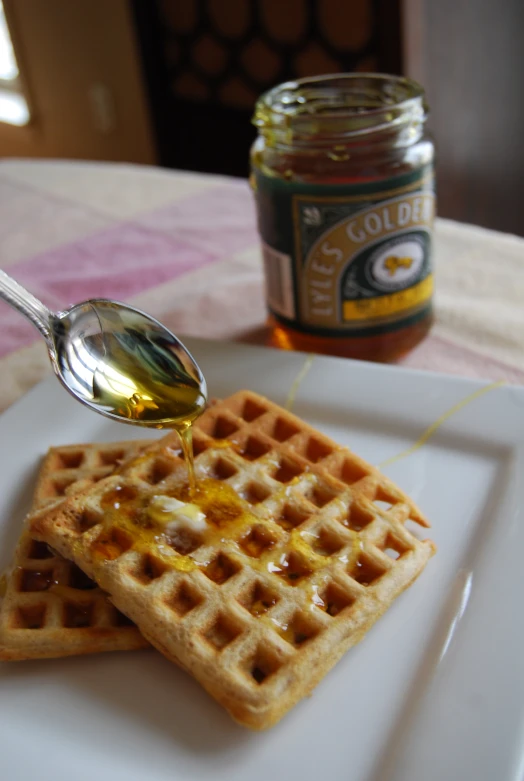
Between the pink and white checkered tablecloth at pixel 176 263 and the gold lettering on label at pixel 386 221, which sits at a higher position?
the gold lettering on label at pixel 386 221

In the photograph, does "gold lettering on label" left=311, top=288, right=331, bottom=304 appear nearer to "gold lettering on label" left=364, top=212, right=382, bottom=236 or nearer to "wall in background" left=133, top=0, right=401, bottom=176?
"gold lettering on label" left=364, top=212, right=382, bottom=236

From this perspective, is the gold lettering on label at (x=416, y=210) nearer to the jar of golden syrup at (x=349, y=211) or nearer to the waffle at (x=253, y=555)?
the jar of golden syrup at (x=349, y=211)

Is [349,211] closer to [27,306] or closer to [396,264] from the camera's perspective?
[396,264]

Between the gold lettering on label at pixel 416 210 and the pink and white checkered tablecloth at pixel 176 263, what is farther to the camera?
the pink and white checkered tablecloth at pixel 176 263

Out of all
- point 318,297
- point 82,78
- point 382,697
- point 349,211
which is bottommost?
point 82,78

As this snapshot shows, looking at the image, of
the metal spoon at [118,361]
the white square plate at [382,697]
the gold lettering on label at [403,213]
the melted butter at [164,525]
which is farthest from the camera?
the gold lettering on label at [403,213]

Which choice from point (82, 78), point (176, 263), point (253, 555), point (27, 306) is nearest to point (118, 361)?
point (27, 306)

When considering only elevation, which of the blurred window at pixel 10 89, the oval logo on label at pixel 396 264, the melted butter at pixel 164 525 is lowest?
the blurred window at pixel 10 89

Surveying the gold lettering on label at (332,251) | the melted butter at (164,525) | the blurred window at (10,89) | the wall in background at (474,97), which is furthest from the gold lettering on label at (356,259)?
the blurred window at (10,89)
